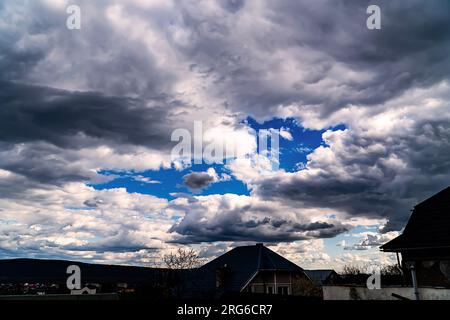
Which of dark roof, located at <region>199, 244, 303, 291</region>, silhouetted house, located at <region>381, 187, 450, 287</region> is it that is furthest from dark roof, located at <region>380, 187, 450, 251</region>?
dark roof, located at <region>199, 244, 303, 291</region>

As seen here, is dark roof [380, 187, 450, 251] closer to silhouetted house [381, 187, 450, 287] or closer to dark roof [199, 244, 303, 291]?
silhouetted house [381, 187, 450, 287]

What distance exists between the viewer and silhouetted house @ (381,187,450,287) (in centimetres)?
2127

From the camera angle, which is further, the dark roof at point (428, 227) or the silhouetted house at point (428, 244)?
the dark roof at point (428, 227)

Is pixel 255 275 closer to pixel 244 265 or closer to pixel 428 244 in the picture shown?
pixel 244 265

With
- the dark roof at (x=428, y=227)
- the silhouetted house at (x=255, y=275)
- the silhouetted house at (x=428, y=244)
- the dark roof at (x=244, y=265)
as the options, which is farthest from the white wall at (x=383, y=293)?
the dark roof at (x=244, y=265)

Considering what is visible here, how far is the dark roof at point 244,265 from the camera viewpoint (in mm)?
46356

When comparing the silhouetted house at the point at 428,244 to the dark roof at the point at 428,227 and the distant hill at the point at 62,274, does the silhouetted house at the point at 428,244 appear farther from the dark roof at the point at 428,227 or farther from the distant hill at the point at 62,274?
the distant hill at the point at 62,274

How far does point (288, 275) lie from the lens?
48.3 meters

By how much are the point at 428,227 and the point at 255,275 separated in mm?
25959

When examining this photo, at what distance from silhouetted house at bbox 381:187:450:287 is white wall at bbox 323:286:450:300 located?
7.00 ft

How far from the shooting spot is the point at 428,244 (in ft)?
71.8
